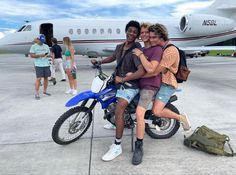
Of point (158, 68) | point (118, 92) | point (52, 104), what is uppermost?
point (158, 68)

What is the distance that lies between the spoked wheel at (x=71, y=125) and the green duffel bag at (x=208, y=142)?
1.59m

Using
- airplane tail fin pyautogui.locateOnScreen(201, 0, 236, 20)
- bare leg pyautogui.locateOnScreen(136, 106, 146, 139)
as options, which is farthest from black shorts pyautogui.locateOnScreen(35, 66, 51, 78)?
airplane tail fin pyautogui.locateOnScreen(201, 0, 236, 20)

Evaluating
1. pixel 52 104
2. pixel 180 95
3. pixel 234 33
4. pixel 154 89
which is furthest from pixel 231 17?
pixel 154 89

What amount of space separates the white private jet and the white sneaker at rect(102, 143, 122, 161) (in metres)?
11.5

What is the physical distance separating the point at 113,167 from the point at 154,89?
1165mm

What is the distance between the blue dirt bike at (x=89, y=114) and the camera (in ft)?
12.3

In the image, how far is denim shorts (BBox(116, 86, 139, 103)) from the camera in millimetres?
3490

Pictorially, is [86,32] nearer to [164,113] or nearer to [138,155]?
[164,113]

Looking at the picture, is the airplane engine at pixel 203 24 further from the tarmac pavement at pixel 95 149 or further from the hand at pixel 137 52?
the hand at pixel 137 52

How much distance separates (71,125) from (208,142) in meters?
2.00

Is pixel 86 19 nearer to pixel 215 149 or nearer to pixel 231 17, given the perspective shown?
pixel 231 17

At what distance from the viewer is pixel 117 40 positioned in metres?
15.4

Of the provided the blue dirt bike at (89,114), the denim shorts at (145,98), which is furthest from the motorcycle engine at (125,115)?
the denim shorts at (145,98)

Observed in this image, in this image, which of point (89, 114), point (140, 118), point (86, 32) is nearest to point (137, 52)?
point (140, 118)
